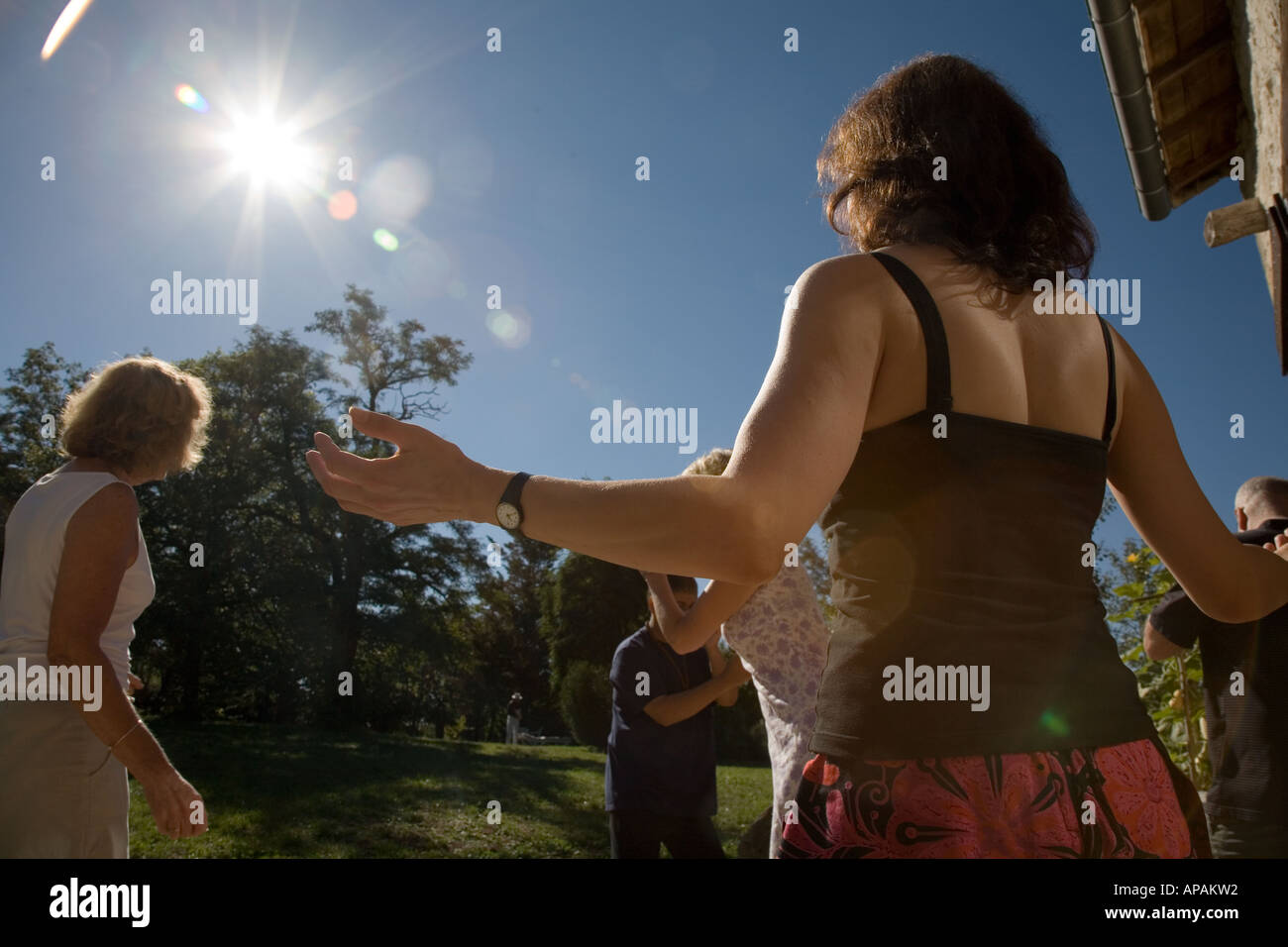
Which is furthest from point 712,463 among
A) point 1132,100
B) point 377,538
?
point 377,538

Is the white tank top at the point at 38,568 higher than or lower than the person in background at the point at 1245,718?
higher

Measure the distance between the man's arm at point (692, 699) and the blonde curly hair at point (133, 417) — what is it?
2313 millimetres

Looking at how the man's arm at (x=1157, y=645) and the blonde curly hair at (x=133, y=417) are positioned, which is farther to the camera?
the man's arm at (x=1157, y=645)

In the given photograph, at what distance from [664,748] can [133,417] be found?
270cm

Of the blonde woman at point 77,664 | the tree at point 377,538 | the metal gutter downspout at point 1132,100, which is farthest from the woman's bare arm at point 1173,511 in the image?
the tree at point 377,538

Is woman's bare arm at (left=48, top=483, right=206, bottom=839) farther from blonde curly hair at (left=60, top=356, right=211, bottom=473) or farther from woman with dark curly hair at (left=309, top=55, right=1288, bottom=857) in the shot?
woman with dark curly hair at (left=309, top=55, right=1288, bottom=857)

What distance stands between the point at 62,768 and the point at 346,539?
27.5m

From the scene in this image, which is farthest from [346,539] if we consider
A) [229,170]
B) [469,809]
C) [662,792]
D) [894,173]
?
[894,173]

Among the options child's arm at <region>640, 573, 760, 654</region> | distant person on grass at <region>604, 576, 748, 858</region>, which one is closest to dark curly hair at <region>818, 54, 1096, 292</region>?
child's arm at <region>640, 573, 760, 654</region>

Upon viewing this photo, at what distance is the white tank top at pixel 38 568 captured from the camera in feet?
7.97

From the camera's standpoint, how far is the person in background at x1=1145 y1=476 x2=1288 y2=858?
290cm

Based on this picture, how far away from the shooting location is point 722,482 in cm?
97

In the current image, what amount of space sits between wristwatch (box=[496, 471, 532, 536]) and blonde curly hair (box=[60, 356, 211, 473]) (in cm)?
226

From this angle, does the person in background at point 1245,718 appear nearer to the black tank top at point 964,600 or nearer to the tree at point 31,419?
the black tank top at point 964,600
